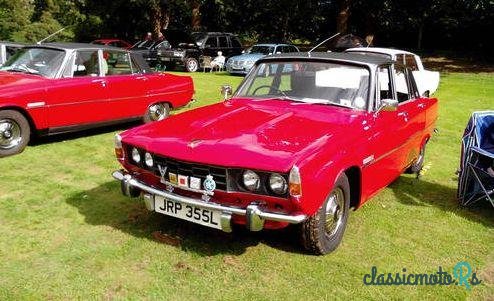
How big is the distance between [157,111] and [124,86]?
1110 mm

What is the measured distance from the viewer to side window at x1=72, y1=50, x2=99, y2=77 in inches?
303

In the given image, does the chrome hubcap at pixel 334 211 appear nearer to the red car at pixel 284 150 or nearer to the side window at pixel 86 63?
the red car at pixel 284 150

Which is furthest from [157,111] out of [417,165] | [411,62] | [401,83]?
[411,62]

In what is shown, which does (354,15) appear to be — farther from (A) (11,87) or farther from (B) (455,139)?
(A) (11,87)

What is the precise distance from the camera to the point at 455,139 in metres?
8.98

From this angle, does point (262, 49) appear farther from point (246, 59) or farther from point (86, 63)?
point (86, 63)

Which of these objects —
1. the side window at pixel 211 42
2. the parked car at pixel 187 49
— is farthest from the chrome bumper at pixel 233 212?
the side window at pixel 211 42

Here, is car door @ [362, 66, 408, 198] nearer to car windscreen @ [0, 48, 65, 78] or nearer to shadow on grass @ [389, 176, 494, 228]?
shadow on grass @ [389, 176, 494, 228]

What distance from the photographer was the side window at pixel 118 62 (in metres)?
8.28

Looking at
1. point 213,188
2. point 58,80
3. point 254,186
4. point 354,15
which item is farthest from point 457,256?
point 354,15

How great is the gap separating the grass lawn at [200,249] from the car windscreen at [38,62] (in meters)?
1.91

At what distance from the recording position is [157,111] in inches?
369

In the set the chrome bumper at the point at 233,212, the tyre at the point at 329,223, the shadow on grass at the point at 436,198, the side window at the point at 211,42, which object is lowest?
the shadow on grass at the point at 436,198

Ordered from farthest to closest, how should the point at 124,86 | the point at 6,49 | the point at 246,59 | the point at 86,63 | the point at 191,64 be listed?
the point at 191,64, the point at 246,59, the point at 6,49, the point at 124,86, the point at 86,63
